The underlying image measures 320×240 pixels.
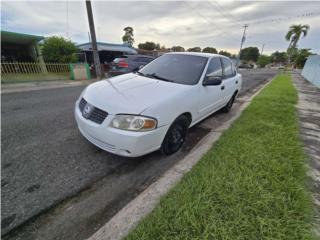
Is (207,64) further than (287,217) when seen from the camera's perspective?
Yes

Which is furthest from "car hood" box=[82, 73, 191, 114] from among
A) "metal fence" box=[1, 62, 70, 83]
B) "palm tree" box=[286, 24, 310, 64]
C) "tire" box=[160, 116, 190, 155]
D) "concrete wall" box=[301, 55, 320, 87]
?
"palm tree" box=[286, 24, 310, 64]

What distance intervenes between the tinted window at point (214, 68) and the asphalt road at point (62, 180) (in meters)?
1.31

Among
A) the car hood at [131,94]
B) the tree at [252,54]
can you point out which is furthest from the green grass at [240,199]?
the tree at [252,54]

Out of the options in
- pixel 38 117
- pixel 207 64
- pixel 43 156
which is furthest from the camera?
pixel 38 117

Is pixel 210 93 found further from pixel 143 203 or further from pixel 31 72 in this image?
pixel 31 72

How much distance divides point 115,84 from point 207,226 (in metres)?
2.42

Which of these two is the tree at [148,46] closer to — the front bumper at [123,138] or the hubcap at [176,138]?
the hubcap at [176,138]

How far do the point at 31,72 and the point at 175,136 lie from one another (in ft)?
39.5

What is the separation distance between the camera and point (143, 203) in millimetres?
1866

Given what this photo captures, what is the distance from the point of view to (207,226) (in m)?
1.54

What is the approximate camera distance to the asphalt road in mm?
1669

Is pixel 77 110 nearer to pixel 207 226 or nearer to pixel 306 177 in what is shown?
pixel 207 226

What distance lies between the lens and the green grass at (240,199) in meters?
1.51

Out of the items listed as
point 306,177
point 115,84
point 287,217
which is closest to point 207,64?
point 115,84
